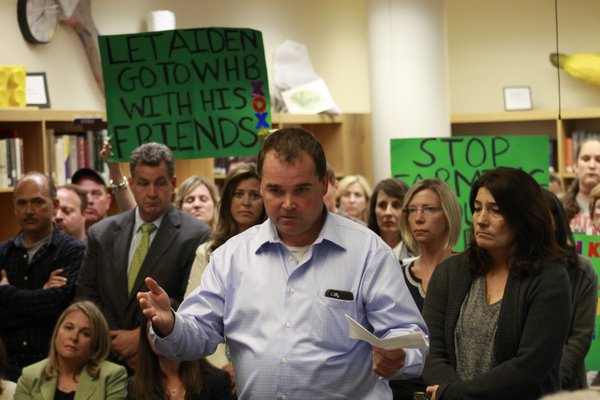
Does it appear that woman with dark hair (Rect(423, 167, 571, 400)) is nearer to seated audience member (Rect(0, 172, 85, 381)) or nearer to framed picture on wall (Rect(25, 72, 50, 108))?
seated audience member (Rect(0, 172, 85, 381))

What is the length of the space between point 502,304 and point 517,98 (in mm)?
7203

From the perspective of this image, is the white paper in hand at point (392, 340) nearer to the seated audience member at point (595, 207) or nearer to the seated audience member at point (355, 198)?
the seated audience member at point (595, 207)

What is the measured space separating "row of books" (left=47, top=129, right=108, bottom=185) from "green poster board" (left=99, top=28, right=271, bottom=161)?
1.81 m

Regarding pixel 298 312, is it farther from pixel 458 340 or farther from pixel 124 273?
pixel 124 273

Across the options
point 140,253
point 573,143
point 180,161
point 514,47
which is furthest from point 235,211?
point 514,47

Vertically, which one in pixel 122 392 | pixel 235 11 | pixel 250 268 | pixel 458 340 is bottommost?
pixel 122 392

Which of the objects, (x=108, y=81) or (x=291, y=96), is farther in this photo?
(x=291, y=96)

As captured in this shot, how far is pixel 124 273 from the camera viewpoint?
14.9 ft

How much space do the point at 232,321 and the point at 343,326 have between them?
28 cm

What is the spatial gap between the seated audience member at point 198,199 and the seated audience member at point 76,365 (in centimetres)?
171

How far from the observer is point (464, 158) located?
18.8 feet

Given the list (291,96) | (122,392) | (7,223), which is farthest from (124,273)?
(291,96)

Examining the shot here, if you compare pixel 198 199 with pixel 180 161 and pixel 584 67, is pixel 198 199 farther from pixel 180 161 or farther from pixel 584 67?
pixel 584 67

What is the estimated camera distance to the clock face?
727 centimetres
